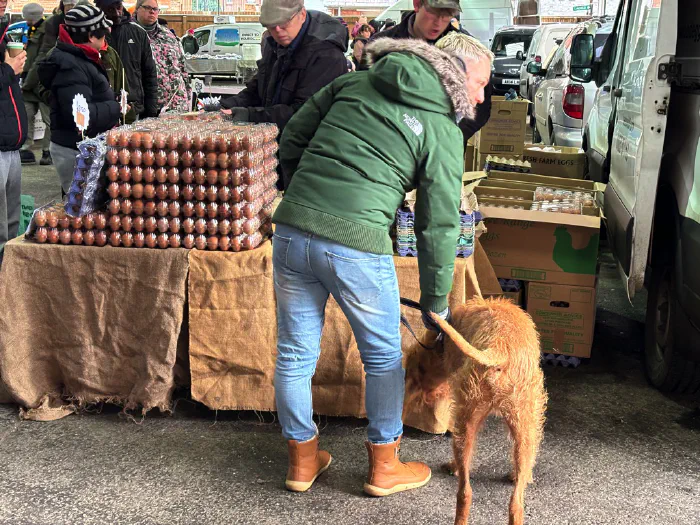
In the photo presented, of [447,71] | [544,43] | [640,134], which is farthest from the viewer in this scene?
[544,43]

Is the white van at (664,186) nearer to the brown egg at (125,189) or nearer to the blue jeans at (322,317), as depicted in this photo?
the blue jeans at (322,317)

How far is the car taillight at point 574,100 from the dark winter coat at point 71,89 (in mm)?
5553

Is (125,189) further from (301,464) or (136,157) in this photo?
(301,464)

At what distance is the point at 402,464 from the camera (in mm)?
3256

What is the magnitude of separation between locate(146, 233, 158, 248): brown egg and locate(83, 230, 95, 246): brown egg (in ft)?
0.89

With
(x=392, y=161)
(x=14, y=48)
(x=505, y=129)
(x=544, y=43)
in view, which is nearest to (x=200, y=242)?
(x=392, y=161)

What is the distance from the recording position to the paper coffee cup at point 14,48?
4691mm

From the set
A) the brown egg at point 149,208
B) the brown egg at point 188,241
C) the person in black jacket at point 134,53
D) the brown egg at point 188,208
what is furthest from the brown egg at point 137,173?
the person in black jacket at point 134,53

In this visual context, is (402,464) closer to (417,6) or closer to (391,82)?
(391,82)

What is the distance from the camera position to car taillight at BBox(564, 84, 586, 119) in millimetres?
8734

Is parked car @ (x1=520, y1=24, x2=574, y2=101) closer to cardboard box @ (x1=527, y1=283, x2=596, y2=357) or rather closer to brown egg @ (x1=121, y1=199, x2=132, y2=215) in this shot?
cardboard box @ (x1=527, y1=283, x2=596, y2=357)

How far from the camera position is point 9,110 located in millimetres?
4621

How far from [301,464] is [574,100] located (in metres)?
6.81

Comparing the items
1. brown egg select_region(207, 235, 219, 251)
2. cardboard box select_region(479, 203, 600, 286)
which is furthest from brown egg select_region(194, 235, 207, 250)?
cardboard box select_region(479, 203, 600, 286)
